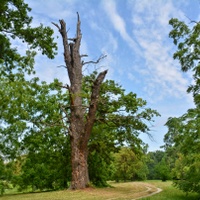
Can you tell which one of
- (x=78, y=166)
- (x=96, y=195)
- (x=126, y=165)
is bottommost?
(x=96, y=195)

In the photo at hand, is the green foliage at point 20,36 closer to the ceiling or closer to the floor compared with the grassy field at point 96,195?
closer to the ceiling

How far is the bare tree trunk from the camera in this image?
64.6 feet

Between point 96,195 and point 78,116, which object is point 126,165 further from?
point 96,195

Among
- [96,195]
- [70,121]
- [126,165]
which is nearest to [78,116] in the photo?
[70,121]

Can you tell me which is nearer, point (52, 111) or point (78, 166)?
point (78, 166)

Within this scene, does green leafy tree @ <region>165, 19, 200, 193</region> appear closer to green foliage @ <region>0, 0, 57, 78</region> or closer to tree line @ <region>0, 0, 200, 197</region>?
tree line @ <region>0, 0, 200, 197</region>

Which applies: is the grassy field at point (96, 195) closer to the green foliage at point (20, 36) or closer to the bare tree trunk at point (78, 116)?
the bare tree trunk at point (78, 116)

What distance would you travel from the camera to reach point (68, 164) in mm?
27828

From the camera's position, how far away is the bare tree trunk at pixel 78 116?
64.6 feet

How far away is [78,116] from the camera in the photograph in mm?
21250

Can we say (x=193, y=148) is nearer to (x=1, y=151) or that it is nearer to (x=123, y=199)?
(x=123, y=199)

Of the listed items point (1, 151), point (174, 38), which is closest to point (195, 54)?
point (174, 38)

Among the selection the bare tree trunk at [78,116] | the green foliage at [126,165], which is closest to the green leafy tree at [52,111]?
the bare tree trunk at [78,116]

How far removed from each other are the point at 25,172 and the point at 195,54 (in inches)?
785
